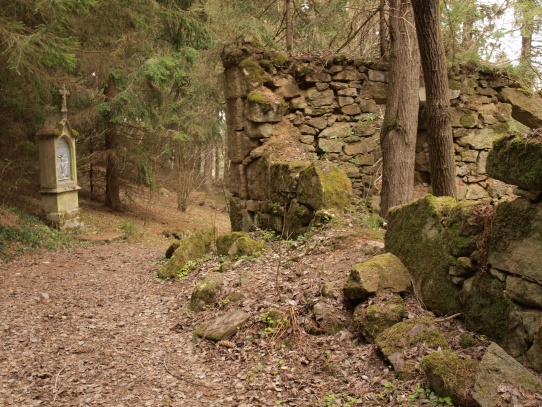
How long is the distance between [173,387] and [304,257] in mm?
2380

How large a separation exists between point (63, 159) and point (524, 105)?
10.4 m

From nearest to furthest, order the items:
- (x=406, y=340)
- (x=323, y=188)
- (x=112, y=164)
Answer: (x=406, y=340) < (x=323, y=188) < (x=112, y=164)

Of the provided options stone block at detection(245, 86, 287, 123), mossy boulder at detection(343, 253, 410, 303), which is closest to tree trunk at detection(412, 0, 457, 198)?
mossy boulder at detection(343, 253, 410, 303)

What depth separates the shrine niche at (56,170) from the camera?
37.0 ft

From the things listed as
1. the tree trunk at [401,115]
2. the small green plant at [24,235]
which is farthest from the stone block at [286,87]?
the small green plant at [24,235]

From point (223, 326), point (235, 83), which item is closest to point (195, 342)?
point (223, 326)

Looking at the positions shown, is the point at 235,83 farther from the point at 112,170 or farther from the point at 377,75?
the point at 112,170

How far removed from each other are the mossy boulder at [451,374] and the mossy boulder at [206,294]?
9.11 ft

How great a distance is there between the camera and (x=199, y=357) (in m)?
4.31

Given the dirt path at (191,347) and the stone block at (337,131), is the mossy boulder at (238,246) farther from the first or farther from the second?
the stone block at (337,131)

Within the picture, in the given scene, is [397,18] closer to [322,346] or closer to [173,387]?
[322,346]

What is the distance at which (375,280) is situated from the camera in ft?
13.4

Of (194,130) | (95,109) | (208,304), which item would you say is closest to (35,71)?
(95,109)

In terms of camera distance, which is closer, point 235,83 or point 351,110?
point 235,83
